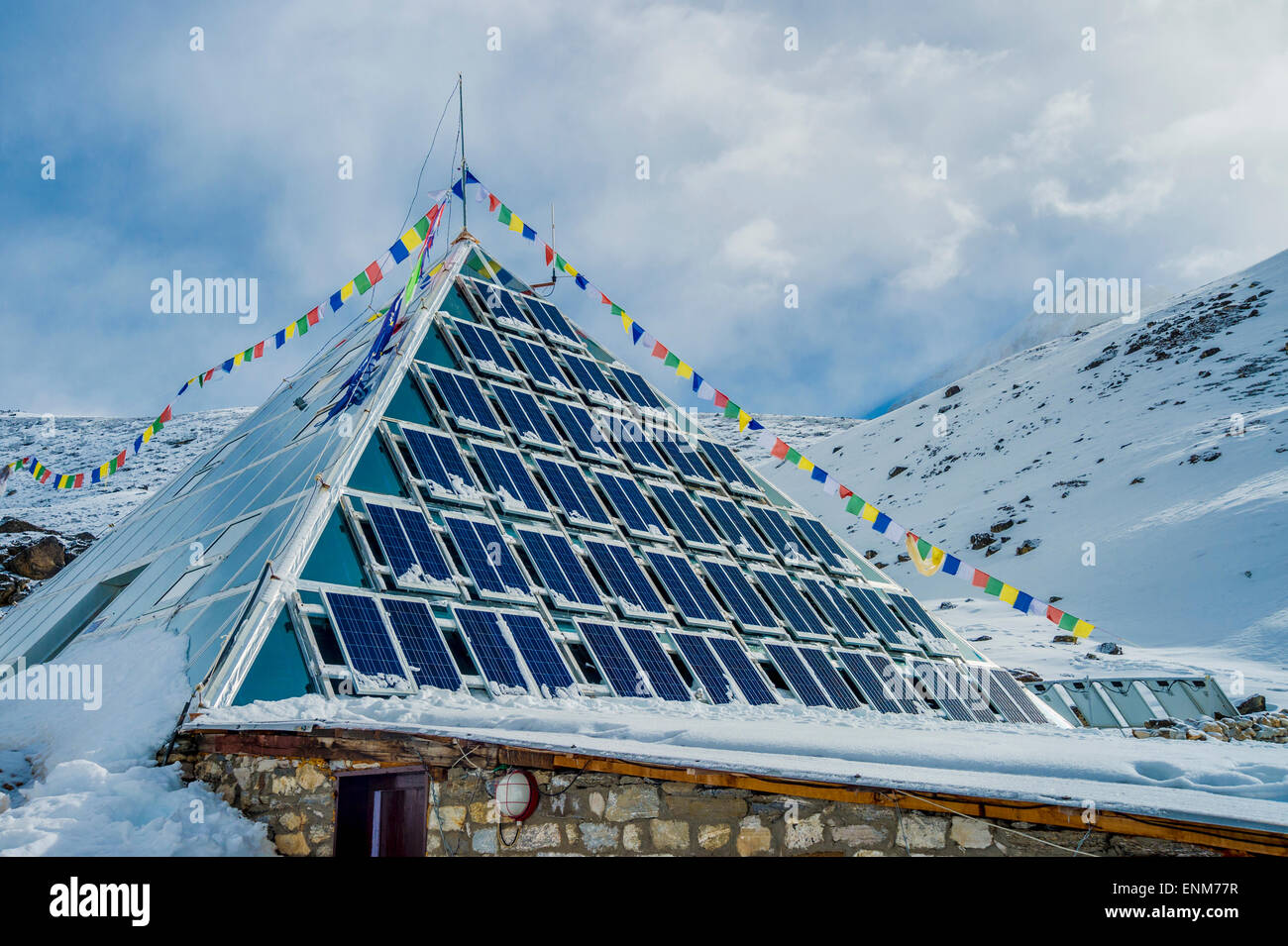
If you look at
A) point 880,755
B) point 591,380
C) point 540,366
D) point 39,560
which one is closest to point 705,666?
point 880,755

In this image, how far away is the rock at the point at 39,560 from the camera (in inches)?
1433

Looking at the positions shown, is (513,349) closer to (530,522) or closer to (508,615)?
(530,522)

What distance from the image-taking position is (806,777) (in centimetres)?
686

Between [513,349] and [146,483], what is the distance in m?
52.7

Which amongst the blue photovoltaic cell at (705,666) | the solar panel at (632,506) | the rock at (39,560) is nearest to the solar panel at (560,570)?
the blue photovoltaic cell at (705,666)

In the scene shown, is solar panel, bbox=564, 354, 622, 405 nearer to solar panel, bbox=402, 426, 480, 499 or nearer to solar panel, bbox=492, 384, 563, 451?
solar panel, bbox=492, 384, 563, 451

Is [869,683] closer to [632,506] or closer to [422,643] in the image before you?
[632,506]

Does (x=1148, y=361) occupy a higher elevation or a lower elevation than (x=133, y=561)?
higher

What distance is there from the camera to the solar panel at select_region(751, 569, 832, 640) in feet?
60.8

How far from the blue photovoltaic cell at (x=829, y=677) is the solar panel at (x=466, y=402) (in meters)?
7.80

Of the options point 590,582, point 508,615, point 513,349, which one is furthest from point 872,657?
point 513,349

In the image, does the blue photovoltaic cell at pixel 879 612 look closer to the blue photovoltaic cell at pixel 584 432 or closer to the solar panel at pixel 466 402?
the blue photovoltaic cell at pixel 584 432

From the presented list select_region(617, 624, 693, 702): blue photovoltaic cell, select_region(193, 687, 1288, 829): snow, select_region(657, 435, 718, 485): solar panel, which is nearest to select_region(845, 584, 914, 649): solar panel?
select_region(657, 435, 718, 485): solar panel

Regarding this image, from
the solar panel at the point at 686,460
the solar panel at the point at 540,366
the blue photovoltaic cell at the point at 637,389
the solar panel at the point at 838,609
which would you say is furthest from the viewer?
the blue photovoltaic cell at the point at 637,389
